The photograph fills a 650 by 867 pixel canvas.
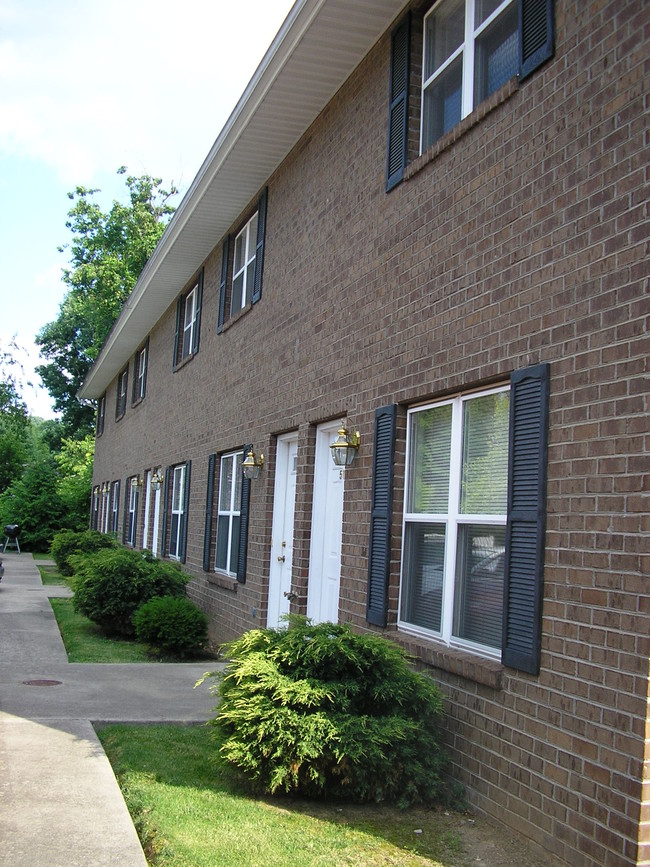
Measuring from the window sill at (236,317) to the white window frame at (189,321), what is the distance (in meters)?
2.86

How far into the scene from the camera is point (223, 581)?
11633 mm

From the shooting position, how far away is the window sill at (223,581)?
1119 centimetres

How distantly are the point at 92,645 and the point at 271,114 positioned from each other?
686 centimetres

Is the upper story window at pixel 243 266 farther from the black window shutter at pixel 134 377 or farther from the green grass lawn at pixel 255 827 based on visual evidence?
the black window shutter at pixel 134 377

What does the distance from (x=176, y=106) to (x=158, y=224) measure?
44.6ft

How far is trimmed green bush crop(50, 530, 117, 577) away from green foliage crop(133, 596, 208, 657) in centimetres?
935

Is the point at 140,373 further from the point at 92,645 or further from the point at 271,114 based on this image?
the point at 271,114

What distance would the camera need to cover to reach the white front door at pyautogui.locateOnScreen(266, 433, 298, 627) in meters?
9.62

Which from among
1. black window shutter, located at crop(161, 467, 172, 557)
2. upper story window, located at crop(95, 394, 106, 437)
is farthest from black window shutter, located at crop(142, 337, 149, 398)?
upper story window, located at crop(95, 394, 106, 437)

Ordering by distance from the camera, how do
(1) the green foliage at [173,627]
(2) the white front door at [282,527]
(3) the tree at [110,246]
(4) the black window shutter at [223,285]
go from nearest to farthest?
(2) the white front door at [282,527] → (1) the green foliage at [173,627] → (4) the black window shutter at [223,285] → (3) the tree at [110,246]

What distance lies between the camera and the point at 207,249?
14539mm

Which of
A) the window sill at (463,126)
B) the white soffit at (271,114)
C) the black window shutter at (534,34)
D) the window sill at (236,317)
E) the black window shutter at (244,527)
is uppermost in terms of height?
the white soffit at (271,114)

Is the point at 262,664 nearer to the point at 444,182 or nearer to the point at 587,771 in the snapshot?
the point at 587,771

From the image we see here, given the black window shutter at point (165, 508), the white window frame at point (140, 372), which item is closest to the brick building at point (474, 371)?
the black window shutter at point (165, 508)
